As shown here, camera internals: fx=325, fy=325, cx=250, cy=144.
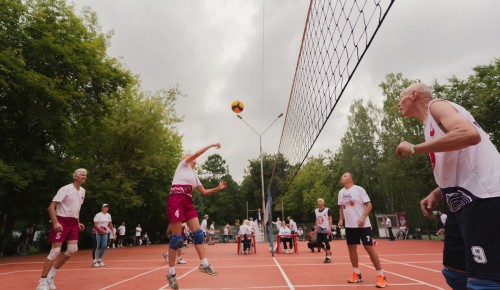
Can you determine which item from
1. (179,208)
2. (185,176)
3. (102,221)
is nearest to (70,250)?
(179,208)

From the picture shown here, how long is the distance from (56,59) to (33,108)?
2.54 m

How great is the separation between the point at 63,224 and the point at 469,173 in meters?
5.60

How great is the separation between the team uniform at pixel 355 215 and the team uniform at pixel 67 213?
455 centimetres

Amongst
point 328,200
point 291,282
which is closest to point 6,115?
point 291,282

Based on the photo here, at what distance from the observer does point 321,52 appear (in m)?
7.15

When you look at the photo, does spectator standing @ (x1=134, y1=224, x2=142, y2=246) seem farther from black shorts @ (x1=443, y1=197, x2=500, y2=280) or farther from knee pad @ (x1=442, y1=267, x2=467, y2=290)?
black shorts @ (x1=443, y1=197, x2=500, y2=280)

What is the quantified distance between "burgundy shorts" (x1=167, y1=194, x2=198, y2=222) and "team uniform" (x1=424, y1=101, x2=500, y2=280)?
302 cm

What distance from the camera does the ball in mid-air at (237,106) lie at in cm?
1357

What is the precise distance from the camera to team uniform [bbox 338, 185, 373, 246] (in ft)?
18.1

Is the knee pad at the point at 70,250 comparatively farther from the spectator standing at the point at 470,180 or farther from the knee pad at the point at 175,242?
the spectator standing at the point at 470,180

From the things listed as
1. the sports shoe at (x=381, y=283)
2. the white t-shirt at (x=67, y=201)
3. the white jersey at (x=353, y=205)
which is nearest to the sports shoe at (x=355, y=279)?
the sports shoe at (x=381, y=283)

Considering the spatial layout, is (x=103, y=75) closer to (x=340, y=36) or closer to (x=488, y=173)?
(x=340, y=36)

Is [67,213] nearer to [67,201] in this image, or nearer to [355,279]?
[67,201]

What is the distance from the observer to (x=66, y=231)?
17.4 ft
